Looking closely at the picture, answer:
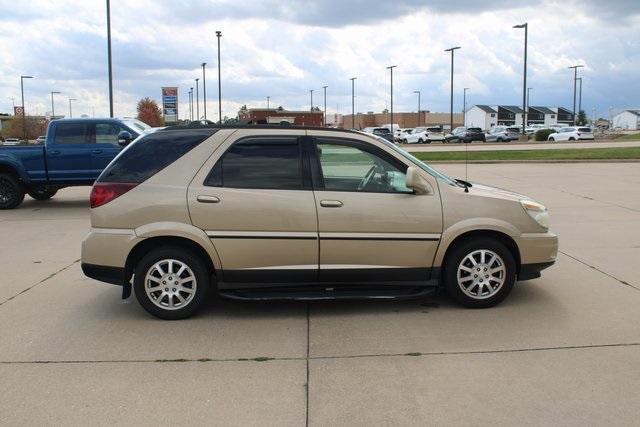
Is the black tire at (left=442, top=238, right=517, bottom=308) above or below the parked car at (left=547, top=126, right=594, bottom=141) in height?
below

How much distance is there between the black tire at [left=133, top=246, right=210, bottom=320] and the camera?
5.29 meters

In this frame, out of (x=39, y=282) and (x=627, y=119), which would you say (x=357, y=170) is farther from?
(x=627, y=119)

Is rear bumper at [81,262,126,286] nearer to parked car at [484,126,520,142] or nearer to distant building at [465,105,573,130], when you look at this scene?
parked car at [484,126,520,142]

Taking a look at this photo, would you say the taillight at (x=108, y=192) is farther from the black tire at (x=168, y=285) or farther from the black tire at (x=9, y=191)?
the black tire at (x=9, y=191)

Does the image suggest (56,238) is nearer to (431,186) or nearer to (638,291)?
(431,186)

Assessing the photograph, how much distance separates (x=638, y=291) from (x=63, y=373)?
5361 millimetres

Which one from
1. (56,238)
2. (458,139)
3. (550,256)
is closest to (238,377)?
(550,256)

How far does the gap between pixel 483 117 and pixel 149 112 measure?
8700cm

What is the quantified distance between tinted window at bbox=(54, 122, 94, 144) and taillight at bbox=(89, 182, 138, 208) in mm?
8320

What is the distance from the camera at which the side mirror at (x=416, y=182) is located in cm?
521

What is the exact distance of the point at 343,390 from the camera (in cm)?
396

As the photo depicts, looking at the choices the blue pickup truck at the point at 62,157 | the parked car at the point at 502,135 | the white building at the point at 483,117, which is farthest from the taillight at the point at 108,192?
the white building at the point at 483,117

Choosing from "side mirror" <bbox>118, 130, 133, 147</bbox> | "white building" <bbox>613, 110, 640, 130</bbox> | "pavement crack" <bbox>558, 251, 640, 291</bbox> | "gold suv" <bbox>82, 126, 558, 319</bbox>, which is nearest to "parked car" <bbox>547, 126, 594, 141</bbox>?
"side mirror" <bbox>118, 130, 133, 147</bbox>

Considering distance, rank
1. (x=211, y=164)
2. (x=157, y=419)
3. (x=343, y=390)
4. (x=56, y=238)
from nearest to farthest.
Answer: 1. (x=157, y=419)
2. (x=343, y=390)
3. (x=211, y=164)
4. (x=56, y=238)
